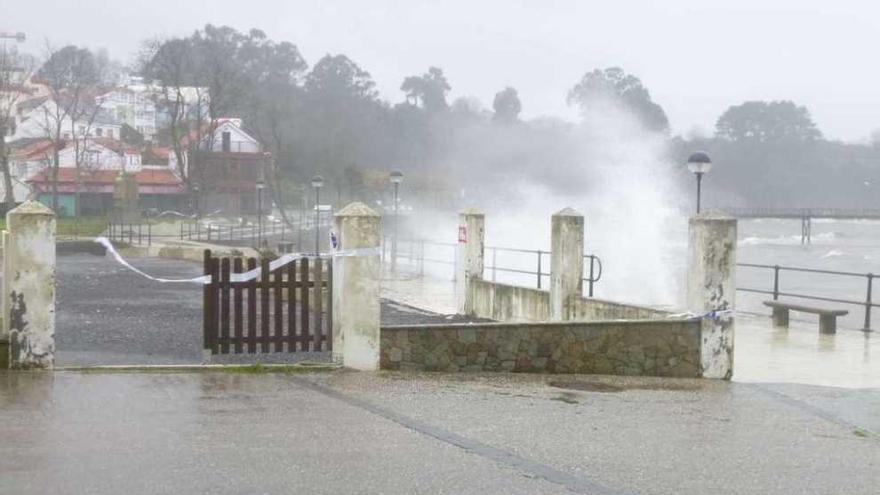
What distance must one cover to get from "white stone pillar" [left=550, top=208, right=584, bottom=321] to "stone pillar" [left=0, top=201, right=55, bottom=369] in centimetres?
934

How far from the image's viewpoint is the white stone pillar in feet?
60.0

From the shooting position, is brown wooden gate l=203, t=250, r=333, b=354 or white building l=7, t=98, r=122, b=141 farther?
white building l=7, t=98, r=122, b=141

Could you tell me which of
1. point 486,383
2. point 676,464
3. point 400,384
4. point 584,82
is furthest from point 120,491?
point 584,82

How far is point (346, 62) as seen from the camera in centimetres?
10925

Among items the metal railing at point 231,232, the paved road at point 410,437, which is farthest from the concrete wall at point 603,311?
the metal railing at point 231,232

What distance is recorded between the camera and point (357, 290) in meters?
11.6

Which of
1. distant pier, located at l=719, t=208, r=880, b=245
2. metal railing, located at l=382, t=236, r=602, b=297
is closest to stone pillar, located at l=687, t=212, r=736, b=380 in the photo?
metal railing, located at l=382, t=236, r=602, b=297

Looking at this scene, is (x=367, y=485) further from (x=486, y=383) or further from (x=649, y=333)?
(x=649, y=333)

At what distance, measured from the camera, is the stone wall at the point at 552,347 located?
1206 centimetres

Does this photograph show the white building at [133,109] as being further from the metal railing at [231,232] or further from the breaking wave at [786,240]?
the breaking wave at [786,240]

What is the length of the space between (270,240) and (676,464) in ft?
161

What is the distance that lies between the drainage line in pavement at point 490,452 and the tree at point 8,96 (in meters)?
59.7

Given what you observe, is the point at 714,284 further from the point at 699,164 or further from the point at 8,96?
the point at 8,96

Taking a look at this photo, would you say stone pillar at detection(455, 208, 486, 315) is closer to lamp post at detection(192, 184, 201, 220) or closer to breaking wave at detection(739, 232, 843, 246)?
lamp post at detection(192, 184, 201, 220)
